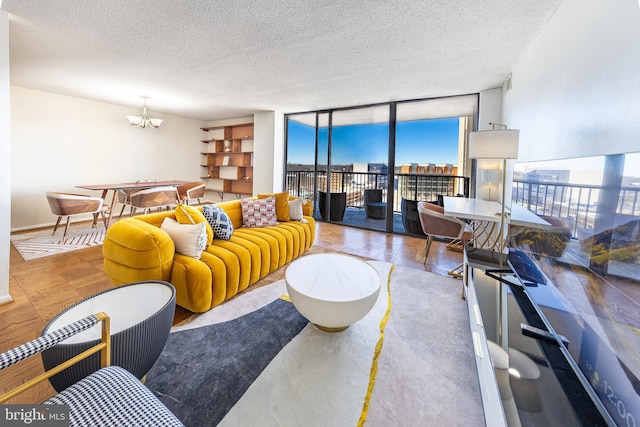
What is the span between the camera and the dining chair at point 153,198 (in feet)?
14.1

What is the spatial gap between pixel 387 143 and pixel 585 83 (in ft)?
10.6

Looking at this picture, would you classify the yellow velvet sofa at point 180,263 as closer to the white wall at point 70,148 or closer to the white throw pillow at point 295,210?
the white throw pillow at point 295,210

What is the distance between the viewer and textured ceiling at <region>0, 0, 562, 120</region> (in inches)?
78.1

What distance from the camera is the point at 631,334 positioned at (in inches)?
29.3

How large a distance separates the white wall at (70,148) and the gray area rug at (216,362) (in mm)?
4956

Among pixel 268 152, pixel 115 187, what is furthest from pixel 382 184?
pixel 115 187

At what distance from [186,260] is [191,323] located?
0.47 metres

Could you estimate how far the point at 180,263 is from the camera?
77.0 inches

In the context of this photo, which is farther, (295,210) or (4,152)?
(295,210)

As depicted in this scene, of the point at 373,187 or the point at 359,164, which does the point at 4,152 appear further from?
the point at 373,187

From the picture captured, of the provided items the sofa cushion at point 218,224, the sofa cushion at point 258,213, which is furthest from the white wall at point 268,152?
the sofa cushion at point 218,224

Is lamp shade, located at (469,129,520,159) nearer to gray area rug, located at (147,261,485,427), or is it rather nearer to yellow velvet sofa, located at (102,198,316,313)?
gray area rug, located at (147,261,485,427)

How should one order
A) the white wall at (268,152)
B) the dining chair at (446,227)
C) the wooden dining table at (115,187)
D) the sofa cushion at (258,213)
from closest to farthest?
1. the dining chair at (446,227)
2. the sofa cushion at (258,213)
3. the wooden dining table at (115,187)
4. the white wall at (268,152)

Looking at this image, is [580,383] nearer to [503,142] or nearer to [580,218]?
Answer: [580,218]
